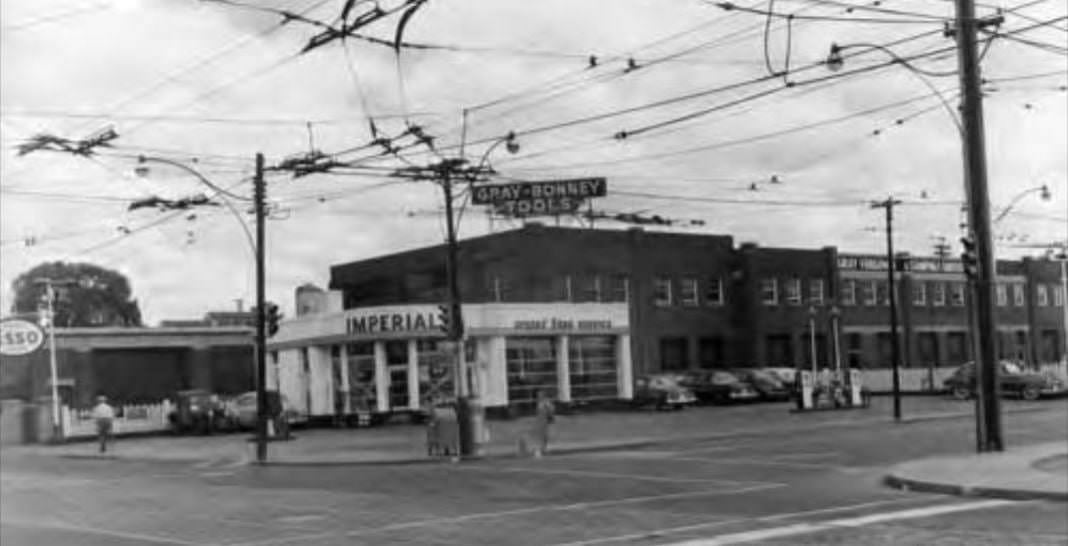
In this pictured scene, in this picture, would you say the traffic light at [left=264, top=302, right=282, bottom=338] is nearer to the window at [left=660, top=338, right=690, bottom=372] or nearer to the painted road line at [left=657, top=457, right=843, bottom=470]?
the painted road line at [left=657, top=457, right=843, bottom=470]

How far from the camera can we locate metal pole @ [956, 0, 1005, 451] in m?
27.0

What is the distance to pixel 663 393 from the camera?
60.3 meters

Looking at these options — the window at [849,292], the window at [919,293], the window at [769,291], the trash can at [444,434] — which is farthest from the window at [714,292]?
the trash can at [444,434]

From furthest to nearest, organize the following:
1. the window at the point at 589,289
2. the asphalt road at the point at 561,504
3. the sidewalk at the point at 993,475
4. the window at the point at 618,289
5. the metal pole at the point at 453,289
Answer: the window at the point at 618,289, the window at the point at 589,289, the metal pole at the point at 453,289, the sidewalk at the point at 993,475, the asphalt road at the point at 561,504

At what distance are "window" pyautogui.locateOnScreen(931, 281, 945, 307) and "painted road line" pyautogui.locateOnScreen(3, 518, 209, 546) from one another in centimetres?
7249

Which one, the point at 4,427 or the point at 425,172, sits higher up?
the point at 425,172

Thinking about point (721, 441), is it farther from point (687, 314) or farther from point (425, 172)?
point (687, 314)

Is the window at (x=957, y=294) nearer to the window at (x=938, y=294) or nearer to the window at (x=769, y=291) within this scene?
the window at (x=938, y=294)

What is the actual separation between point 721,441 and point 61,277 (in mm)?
59338

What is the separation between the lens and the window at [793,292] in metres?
77.1

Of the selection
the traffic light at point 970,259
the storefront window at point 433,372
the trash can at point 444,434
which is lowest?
the trash can at point 444,434

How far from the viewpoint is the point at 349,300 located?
3169 inches

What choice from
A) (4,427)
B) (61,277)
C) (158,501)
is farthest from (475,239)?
(158,501)

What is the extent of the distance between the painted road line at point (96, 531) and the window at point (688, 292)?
176 ft
